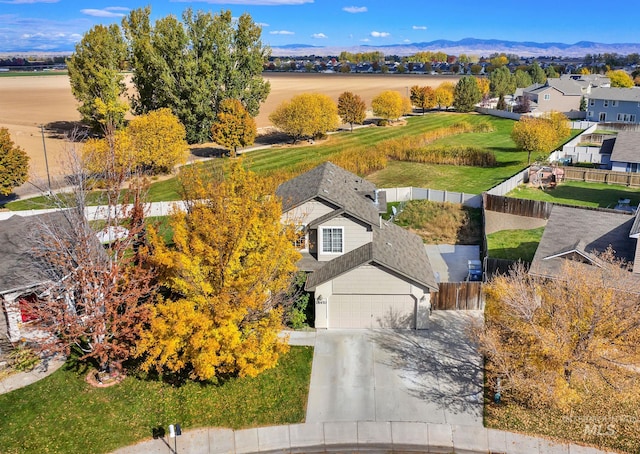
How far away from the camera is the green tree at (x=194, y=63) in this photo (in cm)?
6469

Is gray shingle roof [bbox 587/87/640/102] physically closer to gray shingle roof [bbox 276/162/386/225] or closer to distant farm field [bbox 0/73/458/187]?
distant farm field [bbox 0/73/458/187]

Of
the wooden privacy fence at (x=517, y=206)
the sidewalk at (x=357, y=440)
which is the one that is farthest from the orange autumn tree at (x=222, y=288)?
the wooden privacy fence at (x=517, y=206)

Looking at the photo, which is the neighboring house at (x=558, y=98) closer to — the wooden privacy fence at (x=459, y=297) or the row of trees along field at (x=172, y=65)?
the row of trees along field at (x=172, y=65)

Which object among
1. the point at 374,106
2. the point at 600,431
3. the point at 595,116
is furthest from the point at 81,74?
the point at 595,116

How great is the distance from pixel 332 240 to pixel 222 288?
948 cm

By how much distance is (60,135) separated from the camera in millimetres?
75062

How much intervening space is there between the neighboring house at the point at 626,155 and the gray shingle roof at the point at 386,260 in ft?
108

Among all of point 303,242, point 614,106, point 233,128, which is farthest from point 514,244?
point 614,106

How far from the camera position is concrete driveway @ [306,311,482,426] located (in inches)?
816

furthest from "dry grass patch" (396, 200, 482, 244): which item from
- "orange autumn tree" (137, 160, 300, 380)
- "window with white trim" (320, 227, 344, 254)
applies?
"orange autumn tree" (137, 160, 300, 380)

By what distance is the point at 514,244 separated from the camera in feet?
120

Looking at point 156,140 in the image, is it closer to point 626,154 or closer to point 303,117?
point 303,117

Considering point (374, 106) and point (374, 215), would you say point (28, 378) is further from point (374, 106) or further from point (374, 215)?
point (374, 106)

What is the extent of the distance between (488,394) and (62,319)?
17470mm
